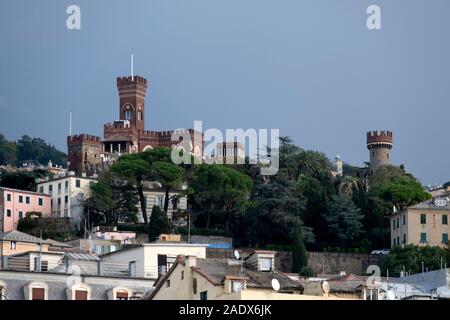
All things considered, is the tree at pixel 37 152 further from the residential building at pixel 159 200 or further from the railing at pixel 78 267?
the railing at pixel 78 267

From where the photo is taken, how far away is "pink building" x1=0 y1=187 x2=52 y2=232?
317 ft

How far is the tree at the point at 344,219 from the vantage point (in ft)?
298

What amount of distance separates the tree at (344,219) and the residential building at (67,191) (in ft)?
54.5

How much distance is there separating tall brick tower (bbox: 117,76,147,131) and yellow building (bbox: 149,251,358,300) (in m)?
86.2

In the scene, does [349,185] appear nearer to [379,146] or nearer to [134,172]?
[134,172]

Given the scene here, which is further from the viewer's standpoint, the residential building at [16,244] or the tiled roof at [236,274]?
the residential building at [16,244]

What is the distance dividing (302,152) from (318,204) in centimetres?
564

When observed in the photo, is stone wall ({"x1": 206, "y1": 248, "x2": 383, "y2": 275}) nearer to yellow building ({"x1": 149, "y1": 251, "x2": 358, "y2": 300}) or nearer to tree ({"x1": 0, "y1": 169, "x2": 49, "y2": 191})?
tree ({"x1": 0, "y1": 169, "x2": 49, "y2": 191})

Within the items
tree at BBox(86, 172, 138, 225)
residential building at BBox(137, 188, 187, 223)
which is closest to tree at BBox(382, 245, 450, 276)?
residential building at BBox(137, 188, 187, 223)

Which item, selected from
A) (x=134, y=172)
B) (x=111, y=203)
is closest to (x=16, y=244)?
(x=111, y=203)

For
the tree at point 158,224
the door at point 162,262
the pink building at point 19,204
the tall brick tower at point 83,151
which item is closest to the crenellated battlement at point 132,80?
the tall brick tower at point 83,151

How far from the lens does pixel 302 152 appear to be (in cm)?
9788

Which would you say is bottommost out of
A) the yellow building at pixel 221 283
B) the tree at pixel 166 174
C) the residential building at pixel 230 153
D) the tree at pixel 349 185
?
the yellow building at pixel 221 283
